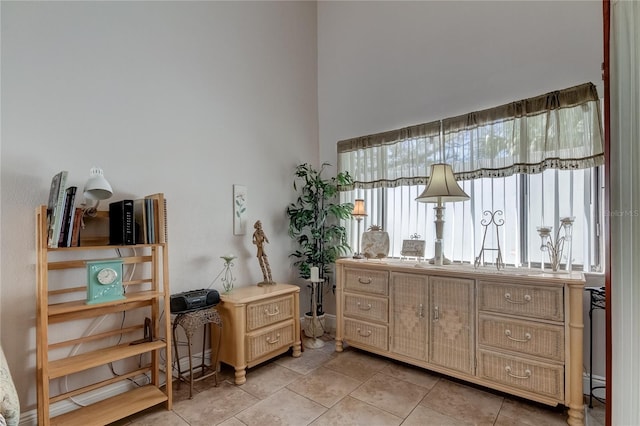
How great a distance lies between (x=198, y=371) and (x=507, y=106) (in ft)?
10.8

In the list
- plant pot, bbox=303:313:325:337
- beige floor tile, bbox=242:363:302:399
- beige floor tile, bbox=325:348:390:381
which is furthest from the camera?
plant pot, bbox=303:313:325:337

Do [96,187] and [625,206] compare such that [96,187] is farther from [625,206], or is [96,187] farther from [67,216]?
[625,206]

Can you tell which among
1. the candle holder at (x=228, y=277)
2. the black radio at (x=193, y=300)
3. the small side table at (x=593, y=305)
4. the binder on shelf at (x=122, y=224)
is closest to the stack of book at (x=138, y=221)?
the binder on shelf at (x=122, y=224)

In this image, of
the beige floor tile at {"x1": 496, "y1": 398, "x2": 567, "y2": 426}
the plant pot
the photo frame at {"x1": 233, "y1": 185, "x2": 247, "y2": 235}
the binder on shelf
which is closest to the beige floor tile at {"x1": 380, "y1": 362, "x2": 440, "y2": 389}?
the beige floor tile at {"x1": 496, "y1": 398, "x2": 567, "y2": 426}

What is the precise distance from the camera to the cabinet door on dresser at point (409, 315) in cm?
243

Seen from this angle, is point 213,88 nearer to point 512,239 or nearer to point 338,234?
point 338,234

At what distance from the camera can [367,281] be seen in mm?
2756

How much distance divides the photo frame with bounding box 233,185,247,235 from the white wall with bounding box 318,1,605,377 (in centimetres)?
120

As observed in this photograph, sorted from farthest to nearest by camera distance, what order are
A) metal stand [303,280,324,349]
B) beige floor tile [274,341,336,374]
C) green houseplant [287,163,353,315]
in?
green houseplant [287,163,353,315]
metal stand [303,280,324,349]
beige floor tile [274,341,336,374]

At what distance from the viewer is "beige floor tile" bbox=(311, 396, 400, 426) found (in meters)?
1.87

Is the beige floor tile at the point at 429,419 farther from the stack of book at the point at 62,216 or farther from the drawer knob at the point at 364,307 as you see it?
the stack of book at the point at 62,216

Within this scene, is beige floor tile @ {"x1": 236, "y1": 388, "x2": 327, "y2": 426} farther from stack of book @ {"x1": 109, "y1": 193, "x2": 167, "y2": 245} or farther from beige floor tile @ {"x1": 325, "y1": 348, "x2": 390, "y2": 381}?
stack of book @ {"x1": 109, "y1": 193, "x2": 167, "y2": 245}

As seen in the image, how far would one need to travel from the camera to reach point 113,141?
7.12 ft

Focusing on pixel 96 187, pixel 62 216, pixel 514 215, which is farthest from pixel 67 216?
pixel 514 215
